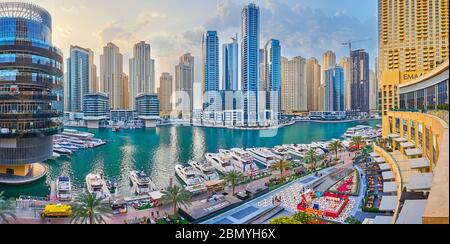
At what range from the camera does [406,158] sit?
3.91 meters

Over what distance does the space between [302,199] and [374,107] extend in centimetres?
288

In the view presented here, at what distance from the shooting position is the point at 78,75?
6.87m

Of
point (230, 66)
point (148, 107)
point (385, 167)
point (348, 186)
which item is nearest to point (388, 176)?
point (385, 167)

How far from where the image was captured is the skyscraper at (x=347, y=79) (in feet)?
17.6

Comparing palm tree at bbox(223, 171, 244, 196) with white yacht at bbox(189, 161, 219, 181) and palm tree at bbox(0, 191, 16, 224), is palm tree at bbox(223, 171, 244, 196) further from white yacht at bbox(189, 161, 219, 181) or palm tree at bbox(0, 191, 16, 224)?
palm tree at bbox(0, 191, 16, 224)

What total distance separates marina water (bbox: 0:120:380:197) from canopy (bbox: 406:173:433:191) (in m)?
4.14

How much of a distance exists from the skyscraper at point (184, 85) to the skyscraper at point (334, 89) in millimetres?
2963

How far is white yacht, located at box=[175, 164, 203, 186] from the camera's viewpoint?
214 inches

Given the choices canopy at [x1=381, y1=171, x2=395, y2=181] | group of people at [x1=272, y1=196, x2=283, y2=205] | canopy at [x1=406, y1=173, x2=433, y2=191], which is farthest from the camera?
group of people at [x1=272, y1=196, x2=283, y2=205]

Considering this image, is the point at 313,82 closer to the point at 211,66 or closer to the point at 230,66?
the point at 230,66

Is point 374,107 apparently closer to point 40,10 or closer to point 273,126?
point 273,126

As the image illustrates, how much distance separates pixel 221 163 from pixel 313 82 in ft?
9.22

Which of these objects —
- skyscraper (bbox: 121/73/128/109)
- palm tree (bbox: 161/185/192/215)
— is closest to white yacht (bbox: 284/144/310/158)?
palm tree (bbox: 161/185/192/215)

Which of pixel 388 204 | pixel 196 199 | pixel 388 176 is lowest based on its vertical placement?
pixel 196 199
